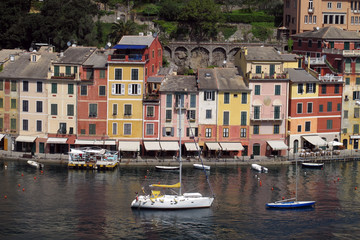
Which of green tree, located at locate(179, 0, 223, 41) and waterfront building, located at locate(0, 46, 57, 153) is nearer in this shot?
waterfront building, located at locate(0, 46, 57, 153)

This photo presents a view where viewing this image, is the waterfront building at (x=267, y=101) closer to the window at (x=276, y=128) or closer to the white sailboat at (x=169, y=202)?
the window at (x=276, y=128)

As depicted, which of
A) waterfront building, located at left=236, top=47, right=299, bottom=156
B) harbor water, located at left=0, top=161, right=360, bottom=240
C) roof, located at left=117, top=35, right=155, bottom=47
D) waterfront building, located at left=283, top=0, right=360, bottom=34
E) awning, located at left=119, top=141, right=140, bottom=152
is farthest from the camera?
waterfront building, located at left=283, top=0, right=360, bottom=34


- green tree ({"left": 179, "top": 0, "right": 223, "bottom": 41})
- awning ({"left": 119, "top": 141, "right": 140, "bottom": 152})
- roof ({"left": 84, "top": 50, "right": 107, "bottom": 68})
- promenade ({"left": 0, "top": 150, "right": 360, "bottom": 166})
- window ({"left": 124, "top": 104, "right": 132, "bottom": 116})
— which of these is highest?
green tree ({"left": 179, "top": 0, "right": 223, "bottom": 41})

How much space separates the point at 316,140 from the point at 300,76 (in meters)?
9.43

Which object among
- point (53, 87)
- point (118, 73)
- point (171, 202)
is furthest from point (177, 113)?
point (171, 202)

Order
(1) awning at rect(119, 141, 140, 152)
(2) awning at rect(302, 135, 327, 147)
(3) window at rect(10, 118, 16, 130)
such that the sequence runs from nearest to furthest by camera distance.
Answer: (1) awning at rect(119, 141, 140, 152) < (3) window at rect(10, 118, 16, 130) < (2) awning at rect(302, 135, 327, 147)

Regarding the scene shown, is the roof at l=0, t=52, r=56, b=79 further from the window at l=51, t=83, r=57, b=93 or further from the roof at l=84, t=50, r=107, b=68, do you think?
the roof at l=84, t=50, r=107, b=68

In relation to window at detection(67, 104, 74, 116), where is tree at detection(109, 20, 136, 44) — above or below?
above

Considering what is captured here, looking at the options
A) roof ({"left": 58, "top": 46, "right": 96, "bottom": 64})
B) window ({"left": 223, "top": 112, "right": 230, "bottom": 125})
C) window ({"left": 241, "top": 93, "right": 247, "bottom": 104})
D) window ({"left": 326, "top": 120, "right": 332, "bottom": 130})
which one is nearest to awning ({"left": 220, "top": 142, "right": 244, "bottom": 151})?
window ({"left": 223, "top": 112, "right": 230, "bottom": 125})

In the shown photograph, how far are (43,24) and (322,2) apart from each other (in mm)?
53756

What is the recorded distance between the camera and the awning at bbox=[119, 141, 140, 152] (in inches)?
4328

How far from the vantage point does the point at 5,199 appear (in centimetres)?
9219

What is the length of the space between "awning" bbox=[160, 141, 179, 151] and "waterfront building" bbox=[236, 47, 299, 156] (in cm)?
1080

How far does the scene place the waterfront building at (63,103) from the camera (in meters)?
112
